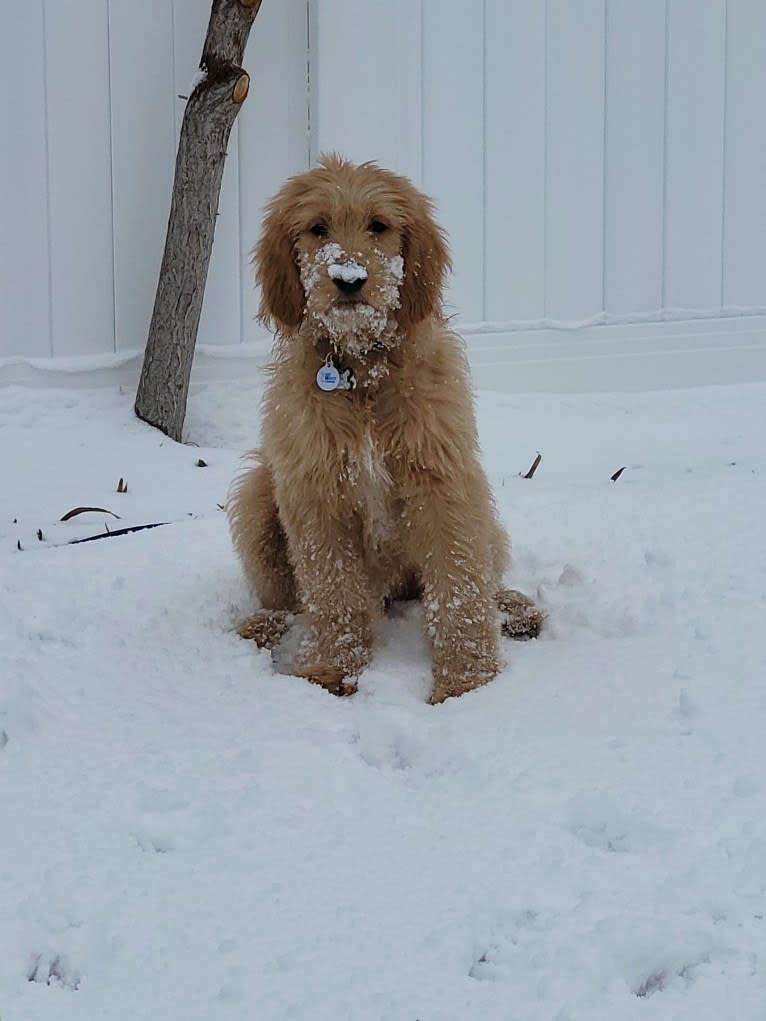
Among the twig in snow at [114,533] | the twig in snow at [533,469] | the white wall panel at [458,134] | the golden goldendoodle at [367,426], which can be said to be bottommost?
the twig in snow at [114,533]

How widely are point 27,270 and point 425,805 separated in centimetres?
375

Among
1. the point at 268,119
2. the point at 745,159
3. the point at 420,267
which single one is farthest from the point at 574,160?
the point at 420,267

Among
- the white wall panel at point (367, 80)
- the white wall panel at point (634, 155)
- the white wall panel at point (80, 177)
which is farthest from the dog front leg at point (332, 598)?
the white wall panel at point (634, 155)

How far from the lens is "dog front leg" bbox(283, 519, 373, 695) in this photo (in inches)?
122

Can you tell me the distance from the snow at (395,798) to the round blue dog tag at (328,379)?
0.69 meters

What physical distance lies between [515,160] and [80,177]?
2.09 m

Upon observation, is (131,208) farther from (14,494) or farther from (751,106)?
(751,106)

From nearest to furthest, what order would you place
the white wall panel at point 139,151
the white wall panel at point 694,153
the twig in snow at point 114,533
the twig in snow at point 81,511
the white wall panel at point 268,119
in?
1. the twig in snow at point 114,533
2. the twig in snow at point 81,511
3. the white wall panel at point 139,151
4. the white wall panel at point 268,119
5. the white wall panel at point 694,153

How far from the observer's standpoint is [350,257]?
289 cm

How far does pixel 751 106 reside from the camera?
6.77m

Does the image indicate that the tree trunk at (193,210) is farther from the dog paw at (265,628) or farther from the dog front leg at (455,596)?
the dog front leg at (455,596)

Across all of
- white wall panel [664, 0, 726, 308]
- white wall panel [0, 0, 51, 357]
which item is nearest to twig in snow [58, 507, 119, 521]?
white wall panel [0, 0, 51, 357]

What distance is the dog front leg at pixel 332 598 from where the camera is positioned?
3.11m

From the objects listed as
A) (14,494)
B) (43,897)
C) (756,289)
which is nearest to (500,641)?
(43,897)
